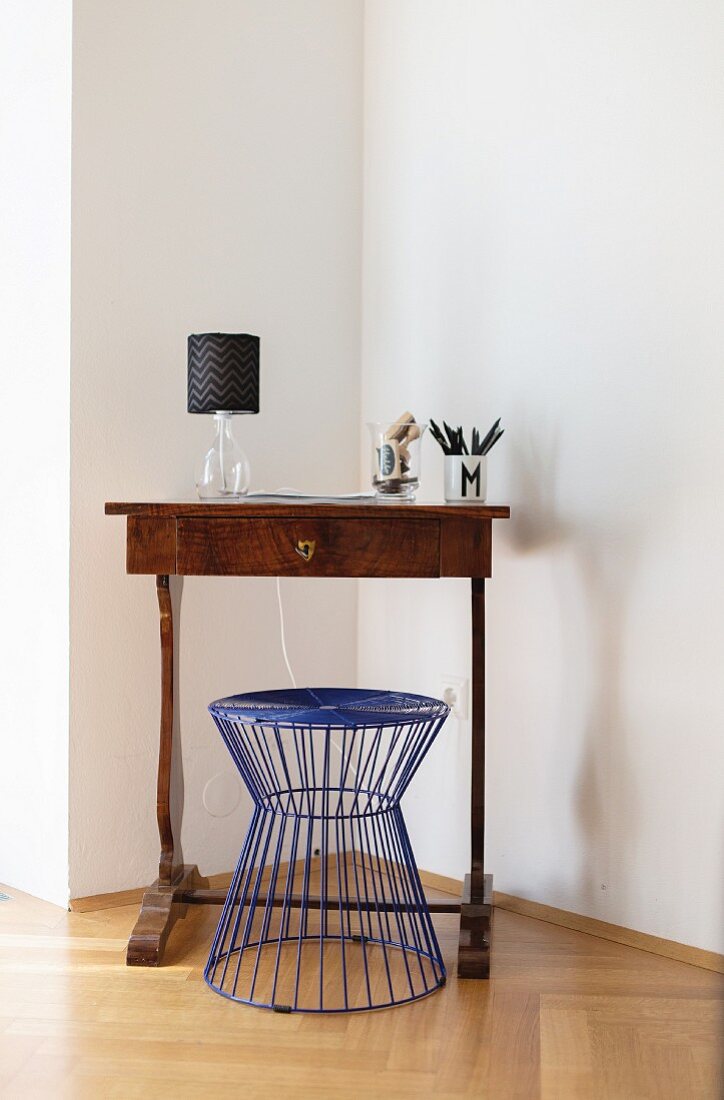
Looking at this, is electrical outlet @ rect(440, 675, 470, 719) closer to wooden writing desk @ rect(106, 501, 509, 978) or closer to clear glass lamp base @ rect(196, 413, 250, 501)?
wooden writing desk @ rect(106, 501, 509, 978)

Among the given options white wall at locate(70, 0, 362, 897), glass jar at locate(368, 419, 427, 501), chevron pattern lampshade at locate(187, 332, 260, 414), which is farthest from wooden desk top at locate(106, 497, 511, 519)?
white wall at locate(70, 0, 362, 897)

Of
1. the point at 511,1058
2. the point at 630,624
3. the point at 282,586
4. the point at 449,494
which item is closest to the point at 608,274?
the point at 449,494

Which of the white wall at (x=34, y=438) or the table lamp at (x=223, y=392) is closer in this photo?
the table lamp at (x=223, y=392)

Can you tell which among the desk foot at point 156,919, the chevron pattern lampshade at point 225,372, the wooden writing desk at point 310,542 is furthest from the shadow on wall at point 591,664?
the desk foot at point 156,919

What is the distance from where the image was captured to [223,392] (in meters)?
2.13

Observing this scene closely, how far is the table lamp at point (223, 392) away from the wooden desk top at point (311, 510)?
0.67 ft

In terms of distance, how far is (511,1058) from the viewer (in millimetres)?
1663

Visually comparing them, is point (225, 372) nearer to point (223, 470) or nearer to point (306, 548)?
point (223, 470)

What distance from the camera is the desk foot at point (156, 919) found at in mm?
1992

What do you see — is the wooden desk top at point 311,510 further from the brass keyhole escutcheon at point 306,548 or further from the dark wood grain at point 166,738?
the dark wood grain at point 166,738

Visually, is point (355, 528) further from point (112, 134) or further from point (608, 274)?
point (112, 134)

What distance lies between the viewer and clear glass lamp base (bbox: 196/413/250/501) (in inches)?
85.3

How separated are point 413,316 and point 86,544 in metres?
0.80

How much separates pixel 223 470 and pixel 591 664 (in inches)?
28.4
